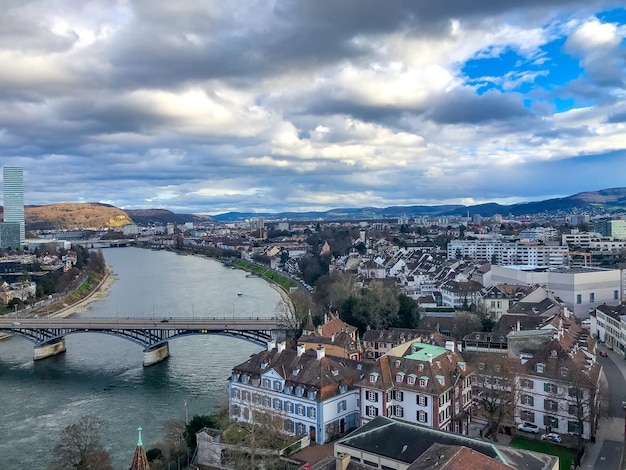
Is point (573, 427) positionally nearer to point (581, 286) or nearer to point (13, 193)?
point (581, 286)

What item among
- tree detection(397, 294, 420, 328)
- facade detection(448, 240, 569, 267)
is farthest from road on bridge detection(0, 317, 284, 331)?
facade detection(448, 240, 569, 267)

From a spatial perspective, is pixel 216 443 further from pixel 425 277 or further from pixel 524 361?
pixel 425 277

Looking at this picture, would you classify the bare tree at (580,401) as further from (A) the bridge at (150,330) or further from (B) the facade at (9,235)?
(B) the facade at (9,235)

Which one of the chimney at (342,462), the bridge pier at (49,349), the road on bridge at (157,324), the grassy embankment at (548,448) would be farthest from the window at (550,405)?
the bridge pier at (49,349)

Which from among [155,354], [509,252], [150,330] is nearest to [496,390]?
[155,354]

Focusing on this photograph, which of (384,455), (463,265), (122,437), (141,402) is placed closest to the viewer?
(384,455)

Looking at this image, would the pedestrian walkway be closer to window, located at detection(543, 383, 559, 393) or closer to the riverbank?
window, located at detection(543, 383, 559, 393)

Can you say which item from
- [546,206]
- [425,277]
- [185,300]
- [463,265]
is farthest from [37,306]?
[546,206]
